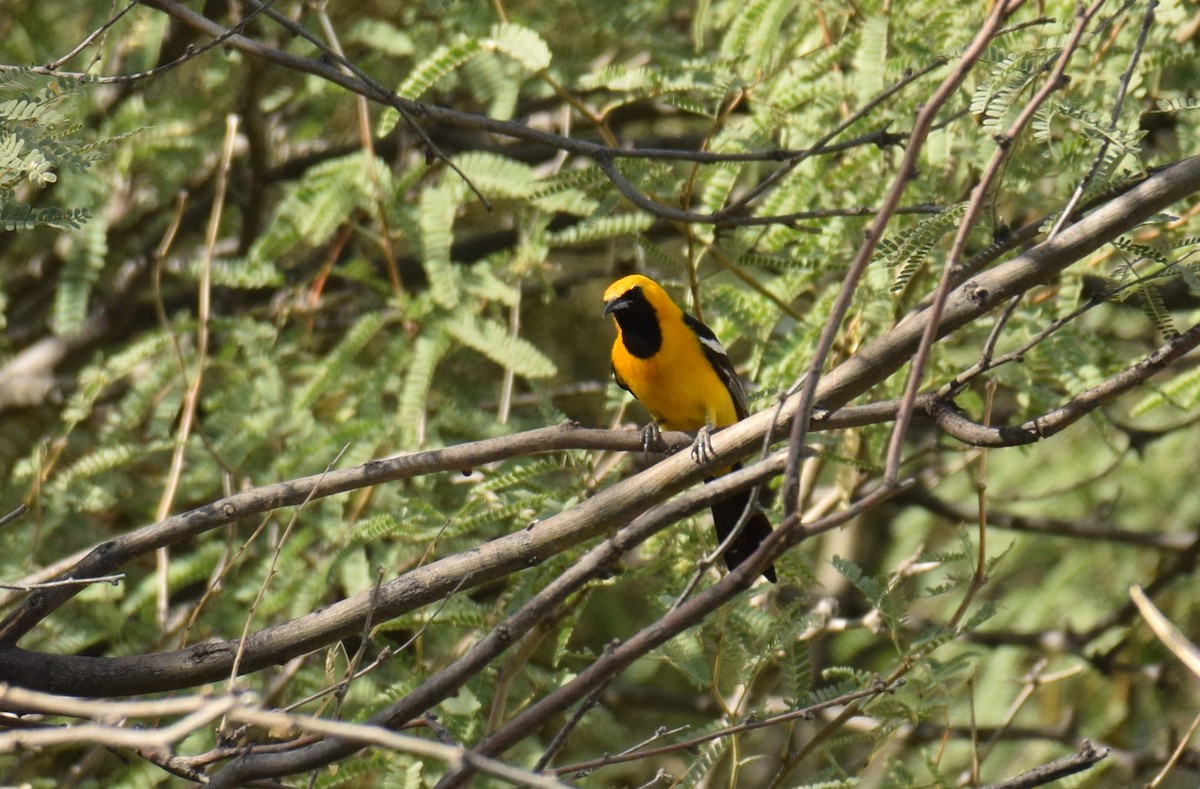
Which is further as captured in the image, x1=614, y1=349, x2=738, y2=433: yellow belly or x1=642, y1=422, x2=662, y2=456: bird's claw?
x1=614, y1=349, x2=738, y2=433: yellow belly

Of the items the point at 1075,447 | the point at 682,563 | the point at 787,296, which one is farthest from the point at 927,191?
the point at 1075,447

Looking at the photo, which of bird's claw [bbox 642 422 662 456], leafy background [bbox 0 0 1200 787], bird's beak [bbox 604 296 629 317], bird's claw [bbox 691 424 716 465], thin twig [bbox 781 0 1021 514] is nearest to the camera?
thin twig [bbox 781 0 1021 514]

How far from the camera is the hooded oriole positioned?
17.1 feet

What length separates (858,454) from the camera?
4777mm

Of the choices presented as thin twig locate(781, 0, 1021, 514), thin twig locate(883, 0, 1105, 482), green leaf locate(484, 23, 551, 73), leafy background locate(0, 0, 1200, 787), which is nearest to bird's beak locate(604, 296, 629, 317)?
leafy background locate(0, 0, 1200, 787)

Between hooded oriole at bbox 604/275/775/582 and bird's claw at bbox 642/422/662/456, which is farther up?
bird's claw at bbox 642/422/662/456

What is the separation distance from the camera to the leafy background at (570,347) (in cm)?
396

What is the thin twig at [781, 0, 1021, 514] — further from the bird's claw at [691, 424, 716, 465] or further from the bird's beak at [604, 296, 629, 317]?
the bird's beak at [604, 296, 629, 317]

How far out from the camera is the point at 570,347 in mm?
7258

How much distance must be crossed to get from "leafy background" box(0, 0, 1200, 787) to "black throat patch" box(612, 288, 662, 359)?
11.8 inches

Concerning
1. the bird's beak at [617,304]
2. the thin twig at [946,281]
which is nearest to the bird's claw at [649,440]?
the thin twig at [946,281]

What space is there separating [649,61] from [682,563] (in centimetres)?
299

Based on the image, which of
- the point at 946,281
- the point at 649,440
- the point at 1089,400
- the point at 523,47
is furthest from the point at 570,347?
the point at 946,281

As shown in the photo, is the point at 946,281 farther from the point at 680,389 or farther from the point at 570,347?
the point at 570,347
